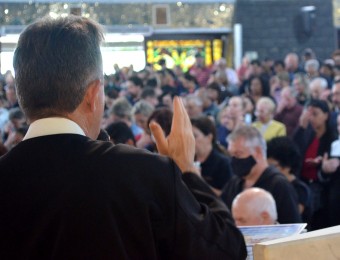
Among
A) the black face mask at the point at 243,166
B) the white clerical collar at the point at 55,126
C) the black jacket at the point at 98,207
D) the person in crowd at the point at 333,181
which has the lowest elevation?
the person in crowd at the point at 333,181

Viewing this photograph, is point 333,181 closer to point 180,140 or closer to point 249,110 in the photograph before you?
point 249,110

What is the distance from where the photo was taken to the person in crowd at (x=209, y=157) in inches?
259

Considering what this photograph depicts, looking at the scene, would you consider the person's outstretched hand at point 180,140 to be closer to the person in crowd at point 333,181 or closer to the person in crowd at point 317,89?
the person in crowd at point 333,181

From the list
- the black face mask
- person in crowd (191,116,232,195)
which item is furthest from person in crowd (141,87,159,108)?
the black face mask

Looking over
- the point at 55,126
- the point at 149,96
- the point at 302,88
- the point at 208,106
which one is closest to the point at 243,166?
the point at 55,126

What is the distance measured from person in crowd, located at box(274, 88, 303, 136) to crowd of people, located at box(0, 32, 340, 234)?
0.01 m

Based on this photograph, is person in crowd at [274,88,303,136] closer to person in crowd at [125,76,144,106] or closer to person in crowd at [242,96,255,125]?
person in crowd at [242,96,255,125]

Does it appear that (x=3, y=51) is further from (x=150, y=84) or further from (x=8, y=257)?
(x=8, y=257)

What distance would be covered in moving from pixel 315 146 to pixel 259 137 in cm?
221

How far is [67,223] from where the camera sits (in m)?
2.05

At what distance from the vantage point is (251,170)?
573 centimetres

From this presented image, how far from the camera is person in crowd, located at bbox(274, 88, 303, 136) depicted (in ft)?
32.0

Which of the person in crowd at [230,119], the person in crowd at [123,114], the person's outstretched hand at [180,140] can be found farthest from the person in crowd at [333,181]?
the person's outstretched hand at [180,140]

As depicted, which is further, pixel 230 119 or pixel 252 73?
pixel 252 73
